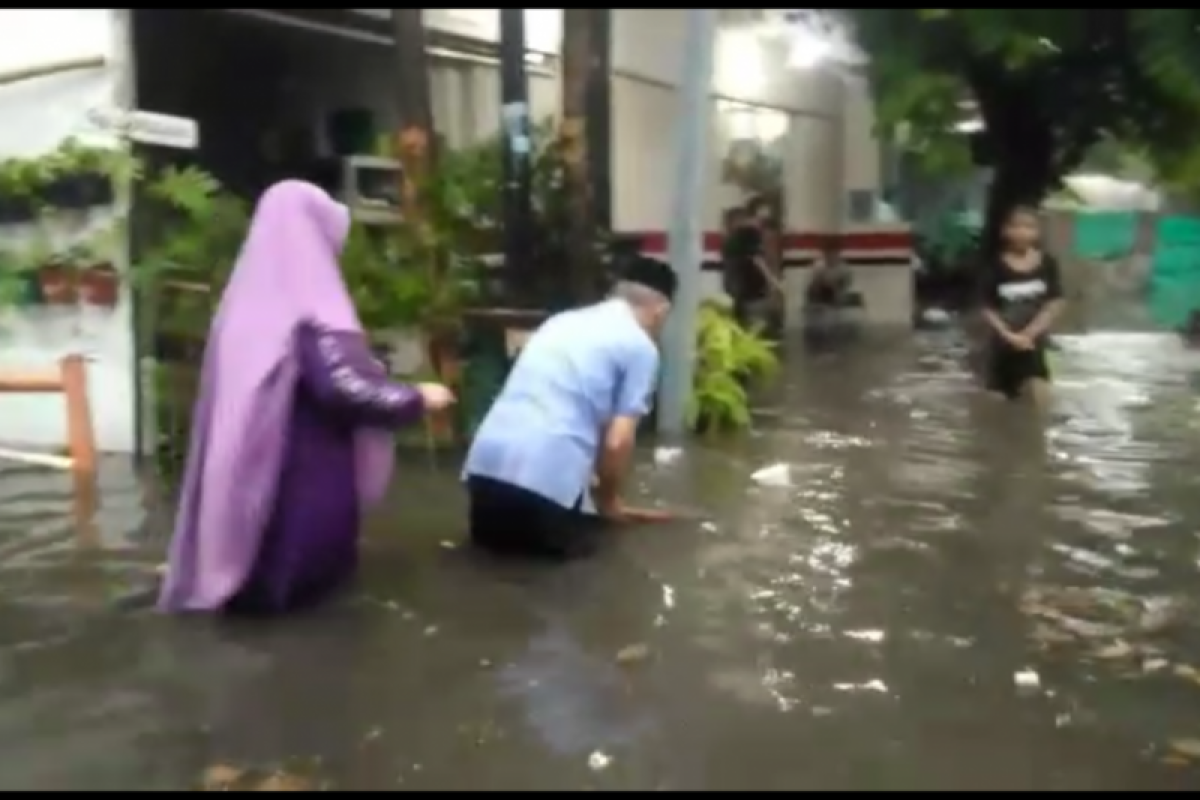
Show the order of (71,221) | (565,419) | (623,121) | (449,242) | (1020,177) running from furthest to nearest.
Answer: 1. (1020,177)
2. (623,121)
3. (449,242)
4. (71,221)
5. (565,419)

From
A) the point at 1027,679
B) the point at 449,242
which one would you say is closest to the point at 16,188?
the point at 449,242

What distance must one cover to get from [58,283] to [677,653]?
5.06 metres

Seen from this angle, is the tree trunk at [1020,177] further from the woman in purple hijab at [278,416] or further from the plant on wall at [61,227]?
the woman in purple hijab at [278,416]

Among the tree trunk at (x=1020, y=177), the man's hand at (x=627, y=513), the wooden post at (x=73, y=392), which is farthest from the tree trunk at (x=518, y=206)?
the tree trunk at (x=1020, y=177)

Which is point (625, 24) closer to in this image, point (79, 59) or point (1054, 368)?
point (1054, 368)

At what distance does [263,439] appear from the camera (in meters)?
5.61

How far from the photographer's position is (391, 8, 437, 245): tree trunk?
366 inches

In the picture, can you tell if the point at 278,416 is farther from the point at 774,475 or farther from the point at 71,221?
the point at 71,221

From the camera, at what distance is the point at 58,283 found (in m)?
9.02

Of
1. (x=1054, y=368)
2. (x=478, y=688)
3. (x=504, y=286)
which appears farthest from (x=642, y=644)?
(x=1054, y=368)

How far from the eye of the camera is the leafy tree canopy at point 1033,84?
1116 centimetres

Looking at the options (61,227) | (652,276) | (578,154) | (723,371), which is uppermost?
(578,154)

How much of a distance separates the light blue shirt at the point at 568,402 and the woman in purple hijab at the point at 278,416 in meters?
0.67

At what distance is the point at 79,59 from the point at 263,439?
4.00 m
